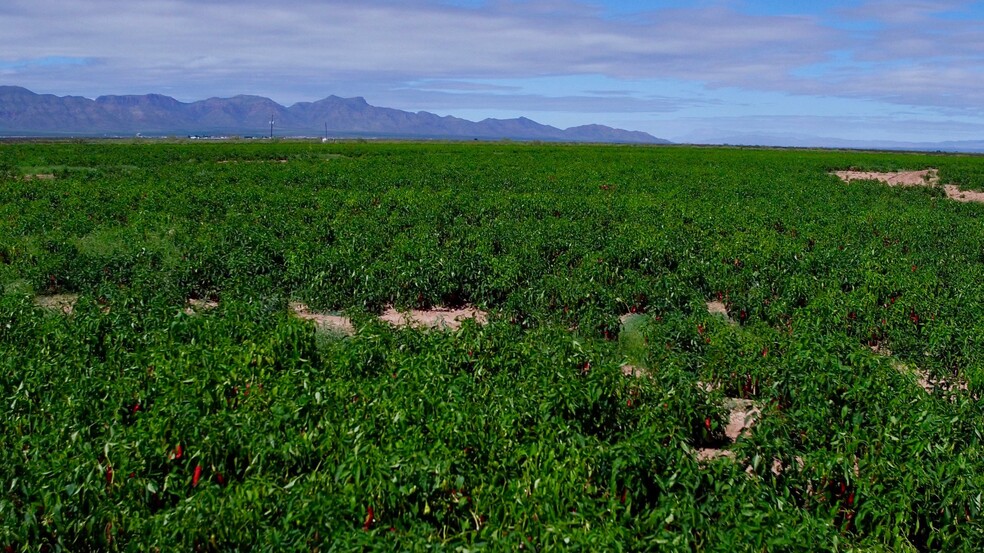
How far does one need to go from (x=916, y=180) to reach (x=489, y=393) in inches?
1857

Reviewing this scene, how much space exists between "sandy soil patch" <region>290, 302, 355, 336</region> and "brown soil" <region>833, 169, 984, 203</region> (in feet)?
111

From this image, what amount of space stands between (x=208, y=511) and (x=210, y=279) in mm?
10517

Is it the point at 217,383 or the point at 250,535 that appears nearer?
the point at 250,535

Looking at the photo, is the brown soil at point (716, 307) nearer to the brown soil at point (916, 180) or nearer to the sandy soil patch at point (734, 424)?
the sandy soil patch at point (734, 424)

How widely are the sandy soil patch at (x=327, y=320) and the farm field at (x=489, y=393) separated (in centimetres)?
22

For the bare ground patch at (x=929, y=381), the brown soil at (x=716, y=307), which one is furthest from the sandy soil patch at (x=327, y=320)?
the bare ground patch at (x=929, y=381)

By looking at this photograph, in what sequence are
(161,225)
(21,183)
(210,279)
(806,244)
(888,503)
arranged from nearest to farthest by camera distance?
(888,503) → (210,279) → (806,244) → (161,225) → (21,183)

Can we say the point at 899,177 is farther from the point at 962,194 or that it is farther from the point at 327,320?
the point at 327,320

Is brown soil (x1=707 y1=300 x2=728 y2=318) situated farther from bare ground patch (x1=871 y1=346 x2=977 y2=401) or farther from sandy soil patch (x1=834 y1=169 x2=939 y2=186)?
sandy soil patch (x1=834 y1=169 x2=939 y2=186)

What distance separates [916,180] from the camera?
45062 mm

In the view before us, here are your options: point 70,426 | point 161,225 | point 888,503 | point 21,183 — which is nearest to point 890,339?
point 888,503

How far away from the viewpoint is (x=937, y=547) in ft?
19.9

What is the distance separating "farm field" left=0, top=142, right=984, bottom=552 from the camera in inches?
213

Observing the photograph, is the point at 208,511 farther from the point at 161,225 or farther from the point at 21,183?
the point at 21,183
